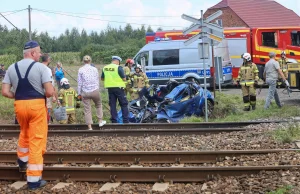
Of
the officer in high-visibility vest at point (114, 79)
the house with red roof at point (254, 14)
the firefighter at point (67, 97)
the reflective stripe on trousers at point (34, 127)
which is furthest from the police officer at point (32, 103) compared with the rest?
the house with red roof at point (254, 14)

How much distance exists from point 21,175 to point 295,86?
12.4m

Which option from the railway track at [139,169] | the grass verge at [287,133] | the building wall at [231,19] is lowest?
the railway track at [139,169]

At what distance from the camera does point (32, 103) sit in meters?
7.15

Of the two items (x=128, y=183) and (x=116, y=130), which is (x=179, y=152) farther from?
(x=116, y=130)

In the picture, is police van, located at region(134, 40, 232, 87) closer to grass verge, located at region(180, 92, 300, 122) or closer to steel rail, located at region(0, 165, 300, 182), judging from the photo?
grass verge, located at region(180, 92, 300, 122)

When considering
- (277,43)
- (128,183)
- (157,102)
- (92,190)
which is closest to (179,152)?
(128,183)

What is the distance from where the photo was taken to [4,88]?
7449mm

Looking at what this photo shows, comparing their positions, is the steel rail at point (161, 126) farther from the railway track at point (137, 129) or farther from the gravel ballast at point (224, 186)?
the gravel ballast at point (224, 186)

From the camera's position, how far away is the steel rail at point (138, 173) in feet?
24.3

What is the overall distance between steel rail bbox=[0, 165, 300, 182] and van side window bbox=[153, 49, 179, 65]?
17.3m

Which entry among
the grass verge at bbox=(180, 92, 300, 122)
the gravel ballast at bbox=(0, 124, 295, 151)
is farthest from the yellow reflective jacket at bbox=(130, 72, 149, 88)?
the gravel ballast at bbox=(0, 124, 295, 151)

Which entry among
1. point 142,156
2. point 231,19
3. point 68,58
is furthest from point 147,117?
point 68,58

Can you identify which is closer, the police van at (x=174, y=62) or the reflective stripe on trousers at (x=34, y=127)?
the reflective stripe on trousers at (x=34, y=127)

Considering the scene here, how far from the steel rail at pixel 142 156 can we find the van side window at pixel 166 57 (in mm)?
16099
